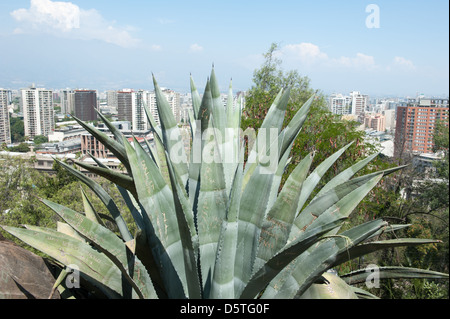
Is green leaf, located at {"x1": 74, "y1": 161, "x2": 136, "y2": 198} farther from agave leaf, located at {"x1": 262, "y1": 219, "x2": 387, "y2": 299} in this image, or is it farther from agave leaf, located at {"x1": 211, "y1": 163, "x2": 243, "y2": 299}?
agave leaf, located at {"x1": 262, "y1": 219, "x2": 387, "y2": 299}

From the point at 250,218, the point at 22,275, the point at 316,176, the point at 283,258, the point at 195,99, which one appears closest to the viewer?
the point at 283,258

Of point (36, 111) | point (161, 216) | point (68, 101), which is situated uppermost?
point (68, 101)

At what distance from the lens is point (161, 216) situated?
61.2 inches

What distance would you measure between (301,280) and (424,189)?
11.6m

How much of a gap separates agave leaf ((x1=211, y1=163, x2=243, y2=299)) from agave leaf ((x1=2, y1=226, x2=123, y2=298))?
1.89 ft

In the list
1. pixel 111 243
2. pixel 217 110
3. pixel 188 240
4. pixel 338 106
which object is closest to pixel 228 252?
pixel 188 240

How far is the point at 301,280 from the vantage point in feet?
5.03

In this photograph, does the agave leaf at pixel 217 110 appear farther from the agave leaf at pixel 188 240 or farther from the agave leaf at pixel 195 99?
the agave leaf at pixel 188 240

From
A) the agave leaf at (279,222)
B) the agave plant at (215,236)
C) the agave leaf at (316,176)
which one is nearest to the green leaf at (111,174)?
the agave plant at (215,236)

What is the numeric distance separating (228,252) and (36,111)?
Answer: 200ft

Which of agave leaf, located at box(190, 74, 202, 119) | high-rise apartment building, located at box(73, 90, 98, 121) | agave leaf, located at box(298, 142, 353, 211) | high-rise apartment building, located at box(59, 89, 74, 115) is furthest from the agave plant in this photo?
high-rise apartment building, located at box(59, 89, 74, 115)

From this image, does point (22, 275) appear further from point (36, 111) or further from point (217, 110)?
point (36, 111)
